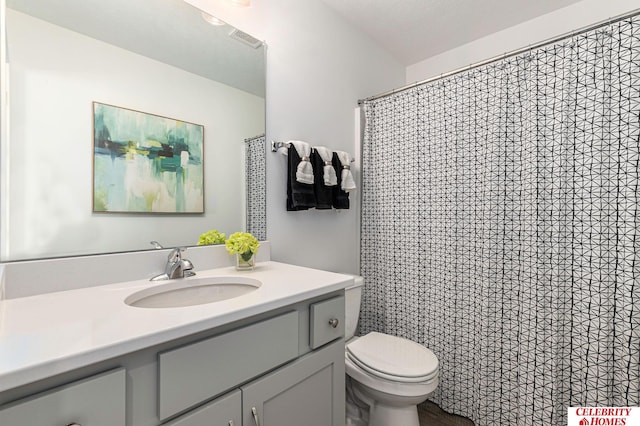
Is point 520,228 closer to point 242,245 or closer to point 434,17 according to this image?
point 242,245

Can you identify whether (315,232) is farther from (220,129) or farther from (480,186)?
(480,186)

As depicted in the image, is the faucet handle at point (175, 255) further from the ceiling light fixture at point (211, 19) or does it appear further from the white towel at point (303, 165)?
the ceiling light fixture at point (211, 19)

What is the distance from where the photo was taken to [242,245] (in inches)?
48.5

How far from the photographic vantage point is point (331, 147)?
74.8 inches

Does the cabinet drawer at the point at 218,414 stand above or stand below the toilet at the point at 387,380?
above

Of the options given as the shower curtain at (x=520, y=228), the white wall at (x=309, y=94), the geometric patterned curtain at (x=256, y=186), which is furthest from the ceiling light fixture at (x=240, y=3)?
the shower curtain at (x=520, y=228)

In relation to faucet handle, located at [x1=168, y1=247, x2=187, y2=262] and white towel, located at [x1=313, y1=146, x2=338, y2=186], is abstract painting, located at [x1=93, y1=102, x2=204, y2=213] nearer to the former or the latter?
faucet handle, located at [x1=168, y1=247, x2=187, y2=262]

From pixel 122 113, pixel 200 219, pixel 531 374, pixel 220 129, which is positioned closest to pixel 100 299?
pixel 200 219

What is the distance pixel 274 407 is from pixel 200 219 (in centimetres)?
79

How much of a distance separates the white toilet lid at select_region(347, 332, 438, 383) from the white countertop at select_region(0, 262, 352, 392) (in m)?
0.59

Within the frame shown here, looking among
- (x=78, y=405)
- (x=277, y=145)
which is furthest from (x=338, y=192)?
(x=78, y=405)

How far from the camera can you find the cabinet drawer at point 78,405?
48cm

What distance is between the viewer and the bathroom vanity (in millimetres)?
515

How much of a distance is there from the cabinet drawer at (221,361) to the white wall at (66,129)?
1.95 ft
